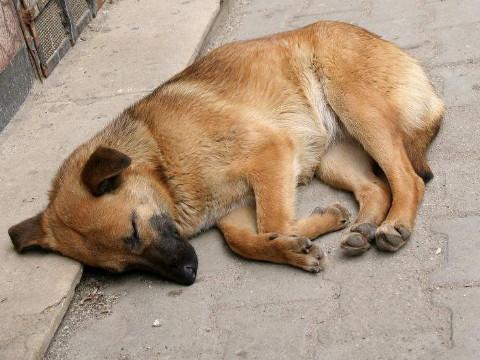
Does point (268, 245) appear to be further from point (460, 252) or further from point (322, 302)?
point (460, 252)

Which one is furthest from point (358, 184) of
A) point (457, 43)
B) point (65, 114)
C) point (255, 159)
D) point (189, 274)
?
point (65, 114)

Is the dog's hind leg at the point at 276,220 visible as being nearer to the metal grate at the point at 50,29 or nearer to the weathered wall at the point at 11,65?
the weathered wall at the point at 11,65

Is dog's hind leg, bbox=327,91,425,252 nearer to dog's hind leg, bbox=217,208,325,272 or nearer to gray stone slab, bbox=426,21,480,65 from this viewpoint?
dog's hind leg, bbox=217,208,325,272

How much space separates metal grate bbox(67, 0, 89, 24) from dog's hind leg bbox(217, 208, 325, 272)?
3446mm

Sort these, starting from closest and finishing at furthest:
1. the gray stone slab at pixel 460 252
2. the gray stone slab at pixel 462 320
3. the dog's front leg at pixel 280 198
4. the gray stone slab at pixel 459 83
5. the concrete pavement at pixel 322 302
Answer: the gray stone slab at pixel 462 320, the concrete pavement at pixel 322 302, the gray stone slab at pixel 460 252, the dog's front leg at pixel 280 198, the gray stone slab at pixel 459 83

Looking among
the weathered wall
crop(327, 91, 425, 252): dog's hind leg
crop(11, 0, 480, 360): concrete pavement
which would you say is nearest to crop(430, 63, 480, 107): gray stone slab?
crop(11, 0, 480, 360): concrete pavement

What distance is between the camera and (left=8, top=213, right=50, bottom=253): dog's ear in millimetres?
4379

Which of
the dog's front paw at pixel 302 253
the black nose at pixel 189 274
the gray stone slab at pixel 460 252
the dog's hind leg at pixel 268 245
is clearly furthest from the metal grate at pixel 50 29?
the gray stone slab at pixel 460 252

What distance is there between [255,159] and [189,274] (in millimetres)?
802

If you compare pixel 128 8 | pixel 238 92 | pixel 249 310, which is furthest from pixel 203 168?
pixel 128 8

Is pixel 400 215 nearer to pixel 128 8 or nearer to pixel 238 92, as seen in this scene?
pixel 238 92

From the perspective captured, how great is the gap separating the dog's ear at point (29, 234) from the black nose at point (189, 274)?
78 centimetres

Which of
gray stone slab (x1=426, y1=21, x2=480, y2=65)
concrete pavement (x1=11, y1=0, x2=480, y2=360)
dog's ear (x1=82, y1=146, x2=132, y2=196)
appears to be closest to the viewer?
concrete pavement (x1=11, y1=0, x2=480, y2=360)

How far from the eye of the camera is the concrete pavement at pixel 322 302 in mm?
3549
